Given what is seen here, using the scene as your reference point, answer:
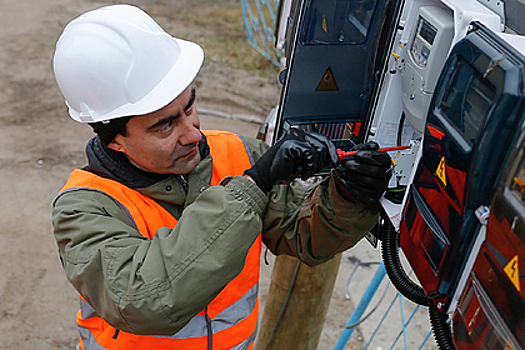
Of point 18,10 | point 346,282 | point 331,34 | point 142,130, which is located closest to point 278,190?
point 142,130

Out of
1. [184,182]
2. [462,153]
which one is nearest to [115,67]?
[184,182]

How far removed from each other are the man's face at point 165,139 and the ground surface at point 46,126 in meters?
2.27

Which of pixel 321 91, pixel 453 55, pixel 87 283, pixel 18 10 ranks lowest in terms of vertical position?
pixel 18 10

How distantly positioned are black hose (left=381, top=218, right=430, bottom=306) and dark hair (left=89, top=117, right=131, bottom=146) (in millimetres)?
934

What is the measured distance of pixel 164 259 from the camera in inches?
54.8

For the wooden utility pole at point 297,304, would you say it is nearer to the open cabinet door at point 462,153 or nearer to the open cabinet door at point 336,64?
the open cabinet door at point 336,64

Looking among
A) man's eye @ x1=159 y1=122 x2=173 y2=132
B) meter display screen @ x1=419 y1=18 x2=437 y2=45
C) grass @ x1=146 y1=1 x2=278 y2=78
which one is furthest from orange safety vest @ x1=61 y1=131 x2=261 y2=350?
grass @ x1=146 y1=1 x2=278 y2=78

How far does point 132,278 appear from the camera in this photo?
4.51 feet

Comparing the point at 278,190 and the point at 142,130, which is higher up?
the point at 142,130

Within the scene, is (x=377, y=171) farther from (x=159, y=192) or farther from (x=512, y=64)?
(x=159, y=192)

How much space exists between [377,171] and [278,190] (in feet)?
1.35

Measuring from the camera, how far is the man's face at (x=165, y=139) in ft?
5.42

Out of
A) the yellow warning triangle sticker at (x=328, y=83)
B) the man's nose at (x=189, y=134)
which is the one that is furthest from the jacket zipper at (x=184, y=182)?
the yellow warning triangle sticker at (x=328, y=83)

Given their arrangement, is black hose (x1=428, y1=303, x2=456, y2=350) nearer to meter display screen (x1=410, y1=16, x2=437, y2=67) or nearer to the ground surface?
meter display screen (x1=410, y1=16, x2=437, y2=67)
